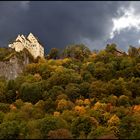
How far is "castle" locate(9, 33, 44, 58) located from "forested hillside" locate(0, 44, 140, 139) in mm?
2081

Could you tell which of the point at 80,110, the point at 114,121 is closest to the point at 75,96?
the point at 80,110

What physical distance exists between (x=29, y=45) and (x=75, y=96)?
82.0 feet

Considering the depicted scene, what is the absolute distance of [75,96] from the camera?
350 feet

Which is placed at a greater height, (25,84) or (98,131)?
(25,84)

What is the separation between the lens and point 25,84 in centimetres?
10819

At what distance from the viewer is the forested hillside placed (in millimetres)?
87250

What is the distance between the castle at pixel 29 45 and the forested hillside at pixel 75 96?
2081 millimetres

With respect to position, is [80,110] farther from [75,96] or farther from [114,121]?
[114,121]

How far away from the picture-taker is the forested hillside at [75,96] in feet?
286

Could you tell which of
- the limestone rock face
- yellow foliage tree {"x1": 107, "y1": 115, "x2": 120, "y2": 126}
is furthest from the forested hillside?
the limestone rock face

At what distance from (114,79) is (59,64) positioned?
1353 cm

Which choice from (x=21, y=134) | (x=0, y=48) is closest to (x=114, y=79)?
(x=0, y=48)

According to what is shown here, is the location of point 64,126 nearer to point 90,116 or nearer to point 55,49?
point 90,116

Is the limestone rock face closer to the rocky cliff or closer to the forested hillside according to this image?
the rocky cliff
